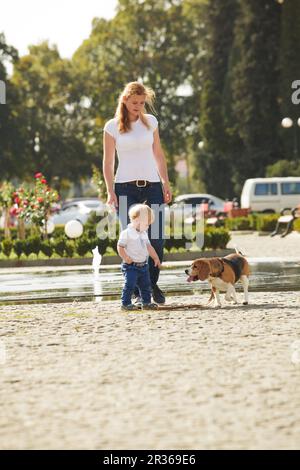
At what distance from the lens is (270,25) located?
72188 mm

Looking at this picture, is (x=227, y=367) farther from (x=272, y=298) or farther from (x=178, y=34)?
(x=178, y=34)

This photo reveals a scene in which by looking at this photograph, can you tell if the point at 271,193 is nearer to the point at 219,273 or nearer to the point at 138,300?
the point at 138,300

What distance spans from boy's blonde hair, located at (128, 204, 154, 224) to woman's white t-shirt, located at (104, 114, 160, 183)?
504mm

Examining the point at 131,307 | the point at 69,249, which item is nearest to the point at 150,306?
the point at 131,307

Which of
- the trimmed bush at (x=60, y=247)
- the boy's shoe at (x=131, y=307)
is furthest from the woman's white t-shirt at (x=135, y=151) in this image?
the trimmed bush at (x=60, y=247)

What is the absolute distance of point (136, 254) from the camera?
37.4ft

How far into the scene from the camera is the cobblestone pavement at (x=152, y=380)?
5.53 meters

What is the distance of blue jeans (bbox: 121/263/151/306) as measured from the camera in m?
11.4

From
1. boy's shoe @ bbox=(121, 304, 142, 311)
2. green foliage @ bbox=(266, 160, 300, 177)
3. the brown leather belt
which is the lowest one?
boy's shoe @ bbox=(121, 304, 142, 311)

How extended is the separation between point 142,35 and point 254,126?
19.9m

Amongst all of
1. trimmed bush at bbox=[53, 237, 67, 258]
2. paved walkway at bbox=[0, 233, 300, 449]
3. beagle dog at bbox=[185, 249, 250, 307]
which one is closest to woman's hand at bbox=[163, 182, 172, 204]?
beagle dog at bbox=[185, 249, 250, 307]

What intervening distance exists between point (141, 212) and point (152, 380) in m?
4.27

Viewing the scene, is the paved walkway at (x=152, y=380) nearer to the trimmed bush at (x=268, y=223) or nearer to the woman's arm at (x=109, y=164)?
the woman's arm at (x=109, y=164)

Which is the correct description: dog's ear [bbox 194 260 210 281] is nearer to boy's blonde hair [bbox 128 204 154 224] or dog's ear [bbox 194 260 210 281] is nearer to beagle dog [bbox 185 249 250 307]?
beagle dog [bbox 185 249 250 307]
